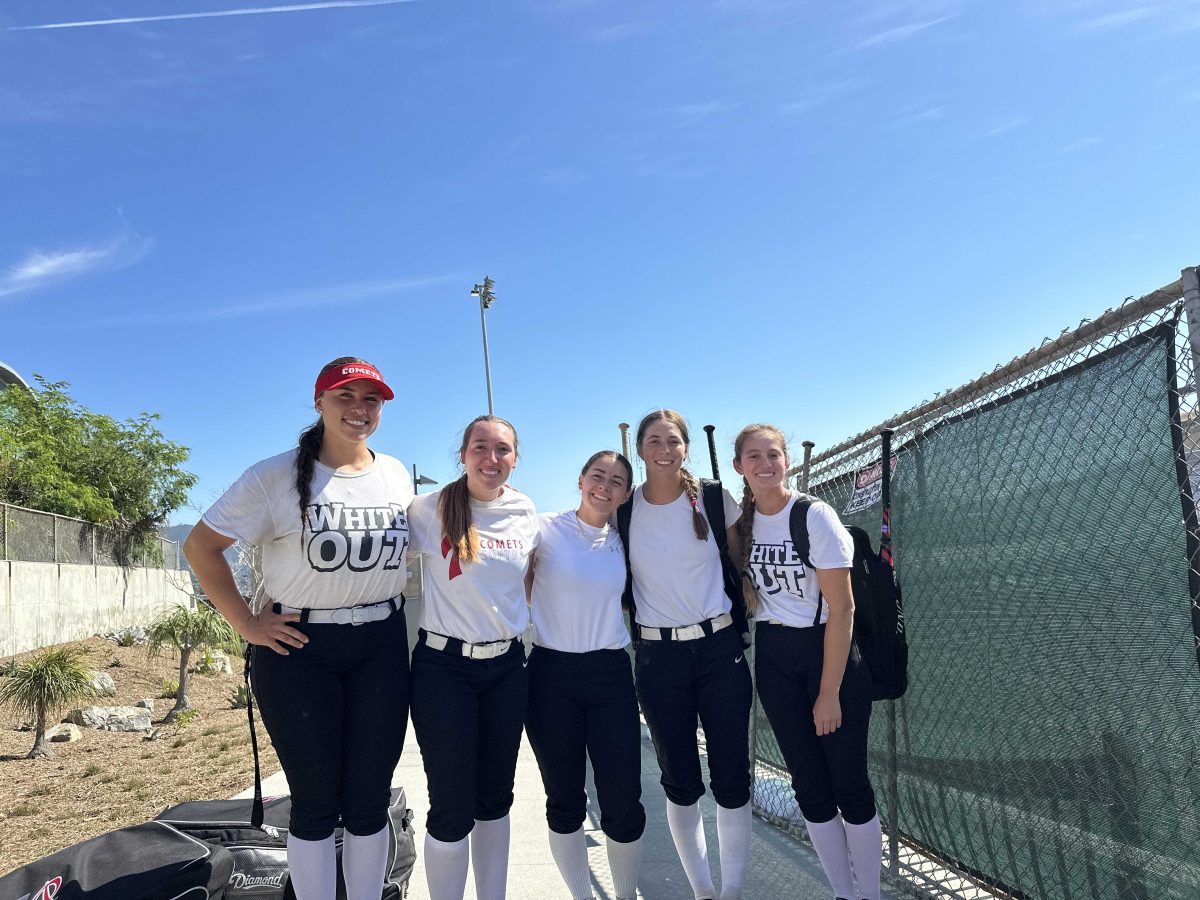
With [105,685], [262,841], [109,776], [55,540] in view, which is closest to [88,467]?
[55,540]

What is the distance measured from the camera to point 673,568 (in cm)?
302

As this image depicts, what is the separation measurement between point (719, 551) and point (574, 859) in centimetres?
125

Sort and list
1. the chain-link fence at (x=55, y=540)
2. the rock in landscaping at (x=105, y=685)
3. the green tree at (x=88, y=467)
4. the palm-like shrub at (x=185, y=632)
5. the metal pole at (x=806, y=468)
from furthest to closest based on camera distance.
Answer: the green tree at (x=88, y=467) < the chain-link fence at (x=55, y=540) < the rock in landscaping at (x=105, y=685) < the palm-like shrub at (x=185, y=632) < the metal pole at (x=806, y=468)

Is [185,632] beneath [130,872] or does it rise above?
above

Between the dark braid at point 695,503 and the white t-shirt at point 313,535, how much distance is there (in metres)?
1.10

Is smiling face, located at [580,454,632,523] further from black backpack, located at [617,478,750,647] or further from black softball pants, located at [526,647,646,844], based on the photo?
black softball pants, located at [526,647,646,844]

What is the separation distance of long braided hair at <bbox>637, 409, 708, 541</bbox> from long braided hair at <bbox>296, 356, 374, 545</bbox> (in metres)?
1.09

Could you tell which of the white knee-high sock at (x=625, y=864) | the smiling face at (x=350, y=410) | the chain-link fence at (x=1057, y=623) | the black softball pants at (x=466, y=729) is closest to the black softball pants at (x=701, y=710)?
the white knee-high sock at (x=625, y=864)

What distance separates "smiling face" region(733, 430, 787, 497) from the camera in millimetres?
3000

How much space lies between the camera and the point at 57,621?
15594 millimetres

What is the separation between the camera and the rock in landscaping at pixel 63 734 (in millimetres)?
8477

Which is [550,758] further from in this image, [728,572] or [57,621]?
[57,621]

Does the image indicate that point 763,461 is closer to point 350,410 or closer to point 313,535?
point 350,410

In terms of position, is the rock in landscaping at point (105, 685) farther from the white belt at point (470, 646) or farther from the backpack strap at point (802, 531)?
the backpack strap at point (802, 531)
